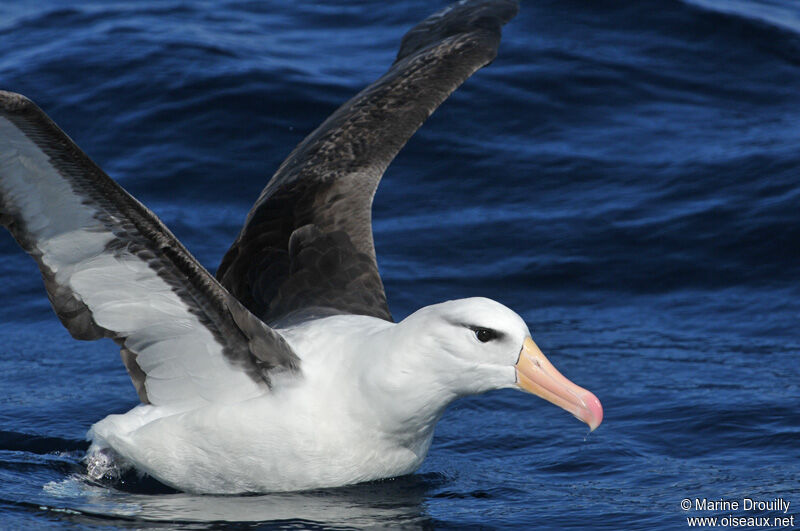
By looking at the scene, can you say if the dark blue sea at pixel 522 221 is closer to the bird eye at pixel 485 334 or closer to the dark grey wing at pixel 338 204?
the bird eye at pixel 485 334

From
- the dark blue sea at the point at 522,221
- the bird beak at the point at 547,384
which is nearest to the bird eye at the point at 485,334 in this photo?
the bird beak at the point at 547,384

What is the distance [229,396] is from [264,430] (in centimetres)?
28

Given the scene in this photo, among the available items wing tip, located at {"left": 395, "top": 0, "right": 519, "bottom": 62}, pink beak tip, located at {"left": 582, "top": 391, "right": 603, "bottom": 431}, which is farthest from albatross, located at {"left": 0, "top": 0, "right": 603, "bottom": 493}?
wing tip, located at {"left": 395, "top": 0, "right": 519, "bottom": 62}

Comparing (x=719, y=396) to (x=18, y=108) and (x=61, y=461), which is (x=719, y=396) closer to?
(x=61, y=461)

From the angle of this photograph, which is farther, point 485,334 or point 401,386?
point 401,386

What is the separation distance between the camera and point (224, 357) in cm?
614

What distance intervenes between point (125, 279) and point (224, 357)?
0.63m

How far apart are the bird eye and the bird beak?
0.16 m

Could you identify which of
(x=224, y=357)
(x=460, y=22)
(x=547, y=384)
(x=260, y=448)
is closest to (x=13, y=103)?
(x=224, y=357)

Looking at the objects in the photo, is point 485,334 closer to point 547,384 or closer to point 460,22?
point 547,384

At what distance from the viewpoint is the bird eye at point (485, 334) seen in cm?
583

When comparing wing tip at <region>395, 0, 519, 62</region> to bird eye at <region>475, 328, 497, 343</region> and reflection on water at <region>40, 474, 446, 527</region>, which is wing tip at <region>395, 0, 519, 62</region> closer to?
bird eye at <region>475, 328, 497, 343</region>

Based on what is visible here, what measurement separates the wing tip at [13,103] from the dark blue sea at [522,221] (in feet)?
6.89

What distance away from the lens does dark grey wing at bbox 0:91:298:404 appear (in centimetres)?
538
